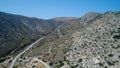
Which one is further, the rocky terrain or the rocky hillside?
the rocky terrain

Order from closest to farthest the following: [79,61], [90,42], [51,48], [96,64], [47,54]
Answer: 1. [96,64]
2. [79,61]
3. [90,42]
4. [47,54]
5. [51,48]

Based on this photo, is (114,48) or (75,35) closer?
(114,48)

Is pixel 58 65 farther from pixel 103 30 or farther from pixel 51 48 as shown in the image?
pixel 103 30

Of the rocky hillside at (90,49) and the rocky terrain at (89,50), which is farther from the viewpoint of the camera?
the rocky terrain at (89,50)

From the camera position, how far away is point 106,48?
8856cm

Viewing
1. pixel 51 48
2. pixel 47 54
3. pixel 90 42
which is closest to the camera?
pixel 90 42

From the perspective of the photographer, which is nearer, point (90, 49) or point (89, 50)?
point (89, 50)

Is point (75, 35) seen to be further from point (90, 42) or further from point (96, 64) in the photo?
point (96, 64)

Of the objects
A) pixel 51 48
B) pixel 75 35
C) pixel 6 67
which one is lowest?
pixel 6 67

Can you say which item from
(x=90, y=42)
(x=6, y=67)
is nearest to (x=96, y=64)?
(x=90, y=42)

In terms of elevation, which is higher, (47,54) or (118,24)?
(118,24)

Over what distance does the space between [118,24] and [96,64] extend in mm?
36393

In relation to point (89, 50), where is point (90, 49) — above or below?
above

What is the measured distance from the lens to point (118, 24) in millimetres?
107000
